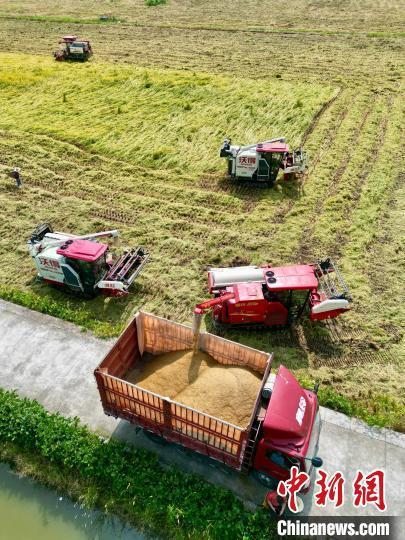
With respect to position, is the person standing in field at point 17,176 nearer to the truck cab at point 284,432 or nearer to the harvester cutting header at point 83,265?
the harvester cutting header at point 83,265

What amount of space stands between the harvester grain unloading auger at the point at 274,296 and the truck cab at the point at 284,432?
119 inches

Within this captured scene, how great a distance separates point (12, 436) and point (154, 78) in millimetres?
24883

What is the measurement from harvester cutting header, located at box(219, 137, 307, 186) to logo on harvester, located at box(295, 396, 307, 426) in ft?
37.3

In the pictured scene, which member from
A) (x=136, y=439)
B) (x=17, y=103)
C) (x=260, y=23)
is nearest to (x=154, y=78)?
(x=17, y=103)

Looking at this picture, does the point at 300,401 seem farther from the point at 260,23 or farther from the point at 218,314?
the point at 260,23

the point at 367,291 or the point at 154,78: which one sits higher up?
the point at 154,78

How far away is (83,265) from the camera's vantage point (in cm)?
1246

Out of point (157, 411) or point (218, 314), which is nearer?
point (157, 411)

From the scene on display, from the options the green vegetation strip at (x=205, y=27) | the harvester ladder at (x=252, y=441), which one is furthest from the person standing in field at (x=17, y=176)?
the green vegetation strip at (x=205, y=27)

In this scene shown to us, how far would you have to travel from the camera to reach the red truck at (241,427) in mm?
7945

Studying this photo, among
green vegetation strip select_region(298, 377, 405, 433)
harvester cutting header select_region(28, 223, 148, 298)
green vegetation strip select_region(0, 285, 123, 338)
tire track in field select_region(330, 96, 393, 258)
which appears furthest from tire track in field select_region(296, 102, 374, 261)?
green vegetation strip select_region(0, 285, 123, 338)

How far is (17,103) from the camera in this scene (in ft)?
82.2

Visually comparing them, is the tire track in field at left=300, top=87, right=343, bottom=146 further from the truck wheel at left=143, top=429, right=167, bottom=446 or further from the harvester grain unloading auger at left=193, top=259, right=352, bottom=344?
the truck wheel at left=143, top=429, right=167, bottom=446

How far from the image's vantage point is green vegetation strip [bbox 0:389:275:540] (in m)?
8.28
